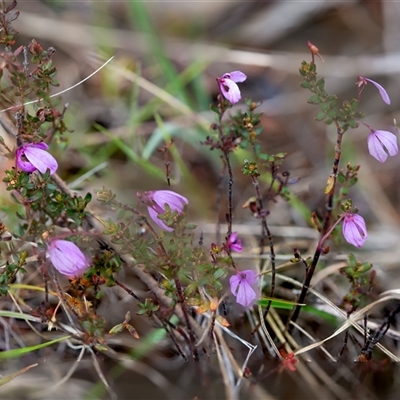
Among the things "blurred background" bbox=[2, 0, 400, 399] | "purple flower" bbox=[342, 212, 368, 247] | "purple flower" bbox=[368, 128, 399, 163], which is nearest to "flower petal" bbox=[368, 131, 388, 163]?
"purple flower" bbox=[368, 128, 399, 163]

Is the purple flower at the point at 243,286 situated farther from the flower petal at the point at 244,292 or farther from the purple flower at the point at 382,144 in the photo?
the purple flower at the point at 382,144

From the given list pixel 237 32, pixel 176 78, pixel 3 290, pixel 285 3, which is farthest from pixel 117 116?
pixel 3 290

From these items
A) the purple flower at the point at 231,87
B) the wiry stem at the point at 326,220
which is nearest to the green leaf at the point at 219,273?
the wiry stem at the point at 326,220

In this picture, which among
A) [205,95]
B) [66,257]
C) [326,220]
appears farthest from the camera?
[205,95]

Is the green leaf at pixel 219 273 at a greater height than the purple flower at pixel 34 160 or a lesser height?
lesser

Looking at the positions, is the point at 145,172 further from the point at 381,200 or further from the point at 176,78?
the point at 381,200

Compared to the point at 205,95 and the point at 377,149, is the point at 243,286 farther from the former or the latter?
the point at 205,95

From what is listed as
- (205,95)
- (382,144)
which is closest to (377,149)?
(382,144)
